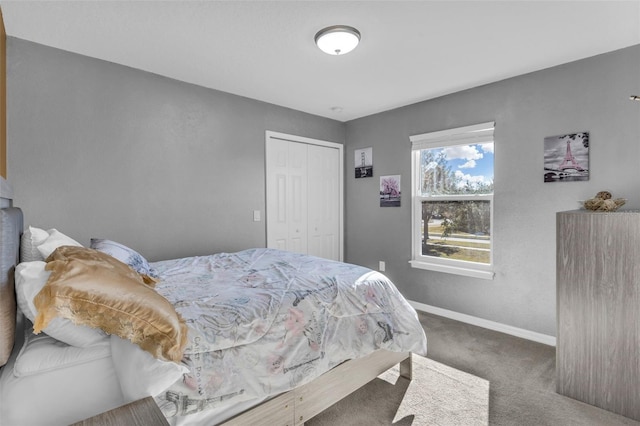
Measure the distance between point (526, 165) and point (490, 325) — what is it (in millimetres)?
1662

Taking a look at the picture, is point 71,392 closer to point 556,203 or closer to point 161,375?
point 161,375

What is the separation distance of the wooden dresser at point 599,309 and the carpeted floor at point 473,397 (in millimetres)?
139

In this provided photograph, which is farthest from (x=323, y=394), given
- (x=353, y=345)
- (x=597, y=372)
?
(x=597, y=372)

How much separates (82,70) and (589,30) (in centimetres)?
391

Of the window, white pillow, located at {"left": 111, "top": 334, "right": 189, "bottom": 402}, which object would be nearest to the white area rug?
the window

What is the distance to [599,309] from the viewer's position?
206 centimetres

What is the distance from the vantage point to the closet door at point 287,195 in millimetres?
3928

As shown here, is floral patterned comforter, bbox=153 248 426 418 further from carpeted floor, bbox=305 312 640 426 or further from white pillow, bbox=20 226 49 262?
white pillow, bbox=20 226 49 262

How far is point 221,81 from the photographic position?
3201 mm

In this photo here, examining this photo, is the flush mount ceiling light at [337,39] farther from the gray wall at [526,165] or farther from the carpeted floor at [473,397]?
the carpeted floor at [473,397]

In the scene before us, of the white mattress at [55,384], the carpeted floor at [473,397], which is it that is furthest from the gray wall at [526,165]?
the white mattress at [55,384]

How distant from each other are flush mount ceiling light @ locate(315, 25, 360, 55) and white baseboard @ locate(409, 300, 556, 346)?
296cm

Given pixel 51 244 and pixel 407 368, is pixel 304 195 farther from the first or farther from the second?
pixel 51 244

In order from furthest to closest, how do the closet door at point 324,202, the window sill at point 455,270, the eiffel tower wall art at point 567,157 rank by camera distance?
1. the closet door at point 324,202
2. the window sill at point 455,270
3. the eiffel tower wall art at point 567,157
